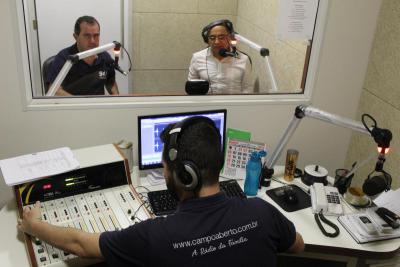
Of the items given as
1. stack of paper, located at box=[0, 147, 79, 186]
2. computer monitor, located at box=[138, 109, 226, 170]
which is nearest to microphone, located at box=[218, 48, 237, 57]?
computer monitor, located at box=[138, 109, 226, 170]

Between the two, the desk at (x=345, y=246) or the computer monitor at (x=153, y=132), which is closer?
the desk at (x=345, y=246)

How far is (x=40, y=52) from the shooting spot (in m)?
3.59

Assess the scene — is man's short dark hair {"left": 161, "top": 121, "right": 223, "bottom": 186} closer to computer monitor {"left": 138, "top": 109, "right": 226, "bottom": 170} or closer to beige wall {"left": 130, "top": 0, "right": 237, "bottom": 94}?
computer monitor {"left": 138, "top": 109, "right": 226, "bottom": 170}

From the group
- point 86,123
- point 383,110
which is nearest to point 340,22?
point 383,110

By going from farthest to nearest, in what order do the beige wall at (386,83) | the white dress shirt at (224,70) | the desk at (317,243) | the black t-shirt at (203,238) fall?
the white dress shirt at (224,70) < the beige wall at (386,83) < the desk at (317,243) < the black t-shirt at (203,238)

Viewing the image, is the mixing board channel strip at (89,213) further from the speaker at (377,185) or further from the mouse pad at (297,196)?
the speaker at (377,185)

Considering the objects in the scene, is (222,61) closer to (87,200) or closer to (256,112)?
(256,112)

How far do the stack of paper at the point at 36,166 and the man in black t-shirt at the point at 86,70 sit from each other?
1.30 feet

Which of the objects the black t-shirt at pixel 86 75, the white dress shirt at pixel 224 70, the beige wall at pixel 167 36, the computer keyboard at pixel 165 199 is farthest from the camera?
the beige wall at pixel 167 36

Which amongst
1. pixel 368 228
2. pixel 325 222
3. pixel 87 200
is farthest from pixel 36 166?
pixel 368 228

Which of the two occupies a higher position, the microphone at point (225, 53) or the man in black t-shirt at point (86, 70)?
the microphone at point (225, 53)

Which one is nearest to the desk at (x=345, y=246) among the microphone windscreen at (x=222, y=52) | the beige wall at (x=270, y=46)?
the beige wall at (x=270, y=46)

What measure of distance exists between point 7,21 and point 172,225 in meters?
1.24

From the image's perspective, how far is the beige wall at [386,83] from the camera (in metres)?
2.12
